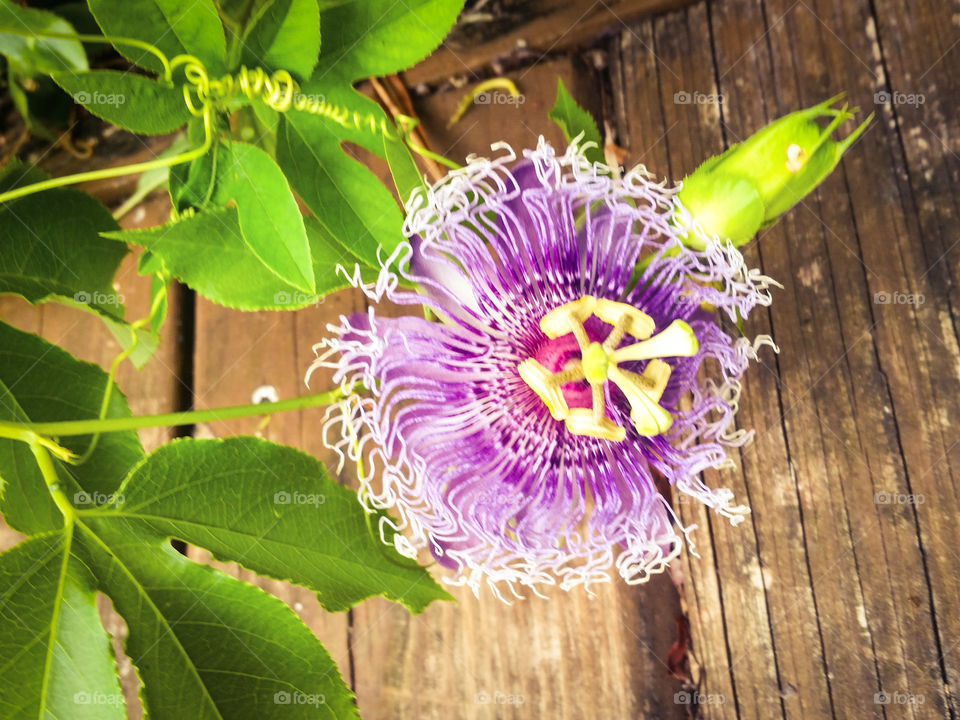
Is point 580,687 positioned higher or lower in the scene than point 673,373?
lower

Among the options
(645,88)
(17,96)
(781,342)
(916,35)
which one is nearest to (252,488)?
(781,342)

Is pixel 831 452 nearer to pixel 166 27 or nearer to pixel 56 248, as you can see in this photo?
pixel 166 27

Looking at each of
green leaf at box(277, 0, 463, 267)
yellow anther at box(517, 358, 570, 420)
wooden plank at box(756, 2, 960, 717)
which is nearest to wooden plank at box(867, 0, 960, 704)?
wooden plank at box(756, 2, 960, 717)

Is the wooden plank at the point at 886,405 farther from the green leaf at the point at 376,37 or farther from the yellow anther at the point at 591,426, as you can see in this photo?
the green leaf at the point at 376,37

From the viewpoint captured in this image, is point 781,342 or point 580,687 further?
point 580,687

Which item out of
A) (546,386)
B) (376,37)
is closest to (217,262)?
(376,37)

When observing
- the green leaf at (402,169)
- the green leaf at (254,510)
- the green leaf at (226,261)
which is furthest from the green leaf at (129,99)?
the green leaf at (254,510)

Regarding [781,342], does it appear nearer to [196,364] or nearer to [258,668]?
[258,668]
